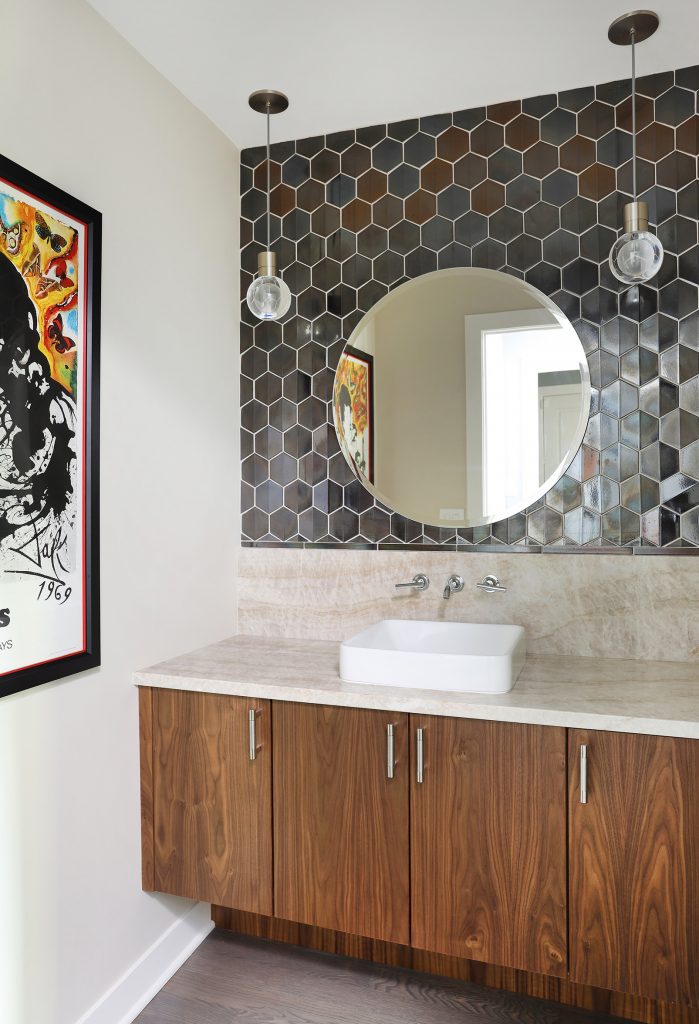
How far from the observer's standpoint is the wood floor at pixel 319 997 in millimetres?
1961

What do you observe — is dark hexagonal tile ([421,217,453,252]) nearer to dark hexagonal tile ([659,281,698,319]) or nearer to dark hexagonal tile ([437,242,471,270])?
dark hexagonal tile ([437,242,471,270])

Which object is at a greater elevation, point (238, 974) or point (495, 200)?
point (495, 200)

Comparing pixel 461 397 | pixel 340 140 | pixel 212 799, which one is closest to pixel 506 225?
pixel 461 397

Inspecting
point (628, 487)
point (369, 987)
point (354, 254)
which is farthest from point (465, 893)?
point (354, 254)

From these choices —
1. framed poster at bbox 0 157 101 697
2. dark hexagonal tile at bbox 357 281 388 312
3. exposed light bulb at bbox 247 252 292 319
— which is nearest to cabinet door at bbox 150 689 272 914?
framed poster at bbox 0 157 101 697

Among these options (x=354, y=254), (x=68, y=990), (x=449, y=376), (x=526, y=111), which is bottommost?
(x=68, y=990)

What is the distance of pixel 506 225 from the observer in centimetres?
228

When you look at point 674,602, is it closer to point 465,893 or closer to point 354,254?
point 465,893

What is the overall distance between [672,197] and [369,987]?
2.48 meters

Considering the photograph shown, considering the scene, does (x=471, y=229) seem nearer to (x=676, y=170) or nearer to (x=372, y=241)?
(x=372, y=241)

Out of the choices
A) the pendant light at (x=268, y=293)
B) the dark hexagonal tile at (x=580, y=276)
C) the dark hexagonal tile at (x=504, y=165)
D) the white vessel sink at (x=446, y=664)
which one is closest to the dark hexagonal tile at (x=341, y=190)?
the dark hexagonal tile at (x=504, y=165)

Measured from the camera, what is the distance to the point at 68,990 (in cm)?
171

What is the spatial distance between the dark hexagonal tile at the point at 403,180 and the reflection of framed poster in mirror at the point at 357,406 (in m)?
0.54

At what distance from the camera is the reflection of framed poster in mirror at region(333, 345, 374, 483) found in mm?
2441
